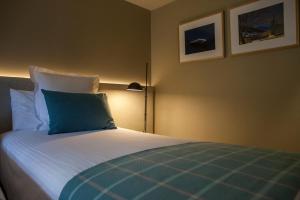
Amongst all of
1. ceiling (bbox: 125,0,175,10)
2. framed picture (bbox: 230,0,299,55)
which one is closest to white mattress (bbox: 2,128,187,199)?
framed picture (bbox: 230,0,299,55)

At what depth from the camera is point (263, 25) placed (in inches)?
80.4

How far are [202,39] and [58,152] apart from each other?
6.93 ft

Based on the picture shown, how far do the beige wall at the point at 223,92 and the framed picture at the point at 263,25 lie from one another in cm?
8

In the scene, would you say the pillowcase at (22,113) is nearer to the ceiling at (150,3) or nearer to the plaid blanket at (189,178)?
the plaid blanket at (189,178)

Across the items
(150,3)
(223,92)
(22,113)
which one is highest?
(150,3)

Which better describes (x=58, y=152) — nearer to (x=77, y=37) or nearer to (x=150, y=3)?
(x=77, y=37)

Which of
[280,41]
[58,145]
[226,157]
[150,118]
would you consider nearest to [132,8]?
[150,118]

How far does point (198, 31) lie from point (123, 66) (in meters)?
1.08

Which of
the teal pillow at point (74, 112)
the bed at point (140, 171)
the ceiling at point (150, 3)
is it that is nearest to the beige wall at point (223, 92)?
the ceiling at point (150, 3)

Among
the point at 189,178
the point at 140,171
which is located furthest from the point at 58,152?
the point at 189,178

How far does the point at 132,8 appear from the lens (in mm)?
2916

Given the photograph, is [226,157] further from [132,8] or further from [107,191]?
[132,8]

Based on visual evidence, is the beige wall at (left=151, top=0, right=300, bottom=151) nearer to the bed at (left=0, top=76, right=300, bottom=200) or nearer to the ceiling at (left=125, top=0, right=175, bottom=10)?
the ceiling at (left=125, top=0, right=175, bottom=10)

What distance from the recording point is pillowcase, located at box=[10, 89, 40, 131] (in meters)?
1.72
